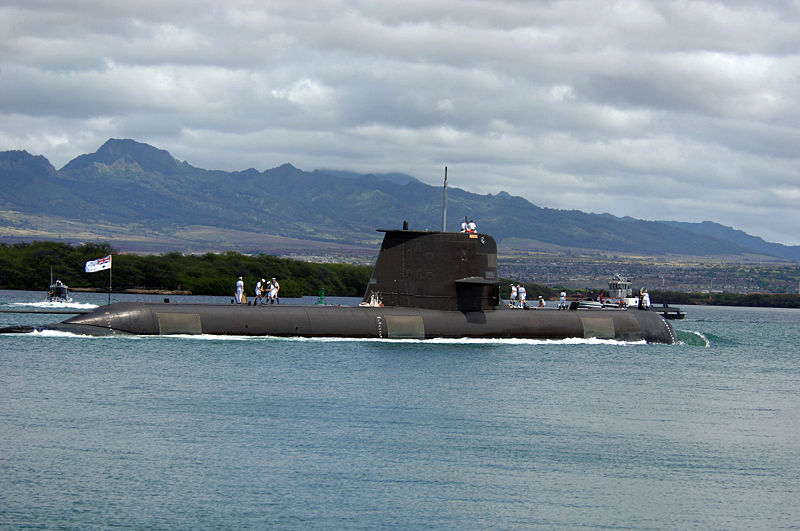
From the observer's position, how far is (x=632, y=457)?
21188mm

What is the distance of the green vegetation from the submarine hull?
63402 mm

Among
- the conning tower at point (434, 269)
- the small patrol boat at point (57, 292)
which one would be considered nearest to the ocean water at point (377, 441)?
the conning tower at point (434, 269)

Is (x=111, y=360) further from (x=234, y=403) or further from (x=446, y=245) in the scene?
(x=446, y=245)

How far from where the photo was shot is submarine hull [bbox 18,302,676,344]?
36406 mm

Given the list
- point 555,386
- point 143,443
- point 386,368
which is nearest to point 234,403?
point 143,443

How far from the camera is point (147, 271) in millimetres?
103000

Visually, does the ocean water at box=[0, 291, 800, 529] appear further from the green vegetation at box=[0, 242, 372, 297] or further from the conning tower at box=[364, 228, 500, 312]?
the green vegetation at box=[0, 242, 372, 297]

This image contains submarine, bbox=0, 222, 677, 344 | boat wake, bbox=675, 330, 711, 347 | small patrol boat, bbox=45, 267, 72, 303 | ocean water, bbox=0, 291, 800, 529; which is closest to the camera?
ocean water, bbox=0, 291, 800, 529

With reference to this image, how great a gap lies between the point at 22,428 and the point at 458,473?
8.97 m

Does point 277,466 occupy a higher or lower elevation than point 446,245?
lower

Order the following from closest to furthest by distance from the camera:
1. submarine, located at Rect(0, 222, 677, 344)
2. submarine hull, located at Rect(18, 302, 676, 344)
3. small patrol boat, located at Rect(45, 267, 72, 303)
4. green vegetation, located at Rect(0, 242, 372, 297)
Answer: submarine hull, located at Rect(18, 302, 676, 344)
submarine, located at Rect(0, 222, 677, 344)
small patrol boat, located at Rect(45, 267, 72, 303)
green vegetation, located at Rect(0, 242, 372, 297)

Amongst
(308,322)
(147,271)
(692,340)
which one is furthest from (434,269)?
(147,271)

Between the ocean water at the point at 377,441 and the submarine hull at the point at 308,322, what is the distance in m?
0.93

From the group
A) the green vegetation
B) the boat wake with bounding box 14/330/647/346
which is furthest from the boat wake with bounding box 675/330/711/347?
the green vegetation
